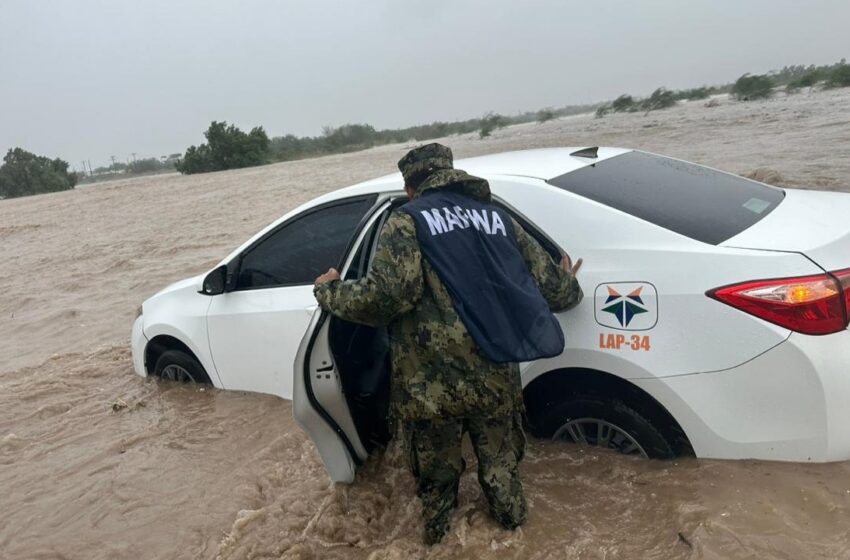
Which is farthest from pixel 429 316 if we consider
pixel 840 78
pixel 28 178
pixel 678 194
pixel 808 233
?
pixel 28 178

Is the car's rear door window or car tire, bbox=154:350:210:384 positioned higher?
the car's rear door window

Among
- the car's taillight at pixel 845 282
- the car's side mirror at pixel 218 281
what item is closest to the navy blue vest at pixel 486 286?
the car's taillight at pixel 845 282

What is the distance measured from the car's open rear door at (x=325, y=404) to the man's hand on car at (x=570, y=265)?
102 centimetres

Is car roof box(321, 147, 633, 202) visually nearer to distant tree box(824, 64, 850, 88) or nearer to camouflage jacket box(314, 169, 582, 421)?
camouflage jacket box(314, 169, 582, 421)

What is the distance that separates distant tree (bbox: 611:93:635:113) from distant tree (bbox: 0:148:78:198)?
42725 millimetres

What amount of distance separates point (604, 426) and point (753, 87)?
43.5m

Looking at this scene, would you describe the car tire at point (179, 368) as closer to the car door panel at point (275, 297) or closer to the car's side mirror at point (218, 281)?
the car door panel at point (275, 297)

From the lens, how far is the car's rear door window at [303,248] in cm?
359

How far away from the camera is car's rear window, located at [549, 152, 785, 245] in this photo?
275cm

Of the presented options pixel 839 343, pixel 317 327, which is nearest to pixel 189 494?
pixel 317 327

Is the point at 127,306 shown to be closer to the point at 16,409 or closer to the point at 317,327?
the point at 16,409

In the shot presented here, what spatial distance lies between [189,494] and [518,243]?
8.24 ft

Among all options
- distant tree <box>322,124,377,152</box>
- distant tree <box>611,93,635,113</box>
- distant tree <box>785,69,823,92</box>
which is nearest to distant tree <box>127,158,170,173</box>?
distant tree <box>322,124,377,152</box>

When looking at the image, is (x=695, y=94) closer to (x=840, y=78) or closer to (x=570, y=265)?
(x=840, y=78)
